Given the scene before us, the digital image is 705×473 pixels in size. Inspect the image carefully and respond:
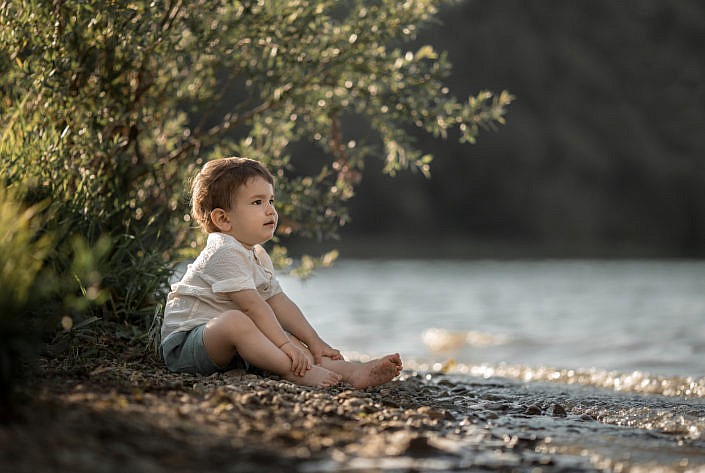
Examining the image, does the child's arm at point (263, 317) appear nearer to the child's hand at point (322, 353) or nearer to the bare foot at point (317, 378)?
the bare foot at point (317, 378)

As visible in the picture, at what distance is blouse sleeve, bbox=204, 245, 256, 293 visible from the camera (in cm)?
440

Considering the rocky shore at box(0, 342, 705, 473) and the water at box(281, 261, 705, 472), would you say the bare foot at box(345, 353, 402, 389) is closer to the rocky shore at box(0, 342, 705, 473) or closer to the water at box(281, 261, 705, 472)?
the rocky shore at box(0, 342, 705, 473)

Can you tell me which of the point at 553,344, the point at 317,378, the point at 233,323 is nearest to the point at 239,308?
the point at 233,323

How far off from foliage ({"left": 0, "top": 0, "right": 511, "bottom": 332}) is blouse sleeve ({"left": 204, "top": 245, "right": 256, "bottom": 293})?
0.70 metres

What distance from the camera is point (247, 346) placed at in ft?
13.9

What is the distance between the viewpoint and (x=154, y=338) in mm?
4855

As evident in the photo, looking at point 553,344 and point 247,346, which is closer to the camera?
point 247,346

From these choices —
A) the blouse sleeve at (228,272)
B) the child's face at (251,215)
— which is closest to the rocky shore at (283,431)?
the blouse sleeve at (228,272)

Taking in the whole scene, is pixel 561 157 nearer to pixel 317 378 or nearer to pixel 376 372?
pixel 376 372

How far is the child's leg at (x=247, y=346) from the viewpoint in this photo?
Answer: 4227mm

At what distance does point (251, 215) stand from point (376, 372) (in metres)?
1.07

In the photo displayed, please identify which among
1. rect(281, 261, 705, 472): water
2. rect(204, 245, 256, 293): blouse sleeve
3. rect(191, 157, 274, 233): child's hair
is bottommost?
rect(281, 261, 705, 472): water

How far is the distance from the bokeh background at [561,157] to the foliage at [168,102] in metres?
22.1

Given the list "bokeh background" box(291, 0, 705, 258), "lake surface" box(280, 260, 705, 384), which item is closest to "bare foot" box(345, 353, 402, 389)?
"lake surface" box(280, 260, 705, 384)
